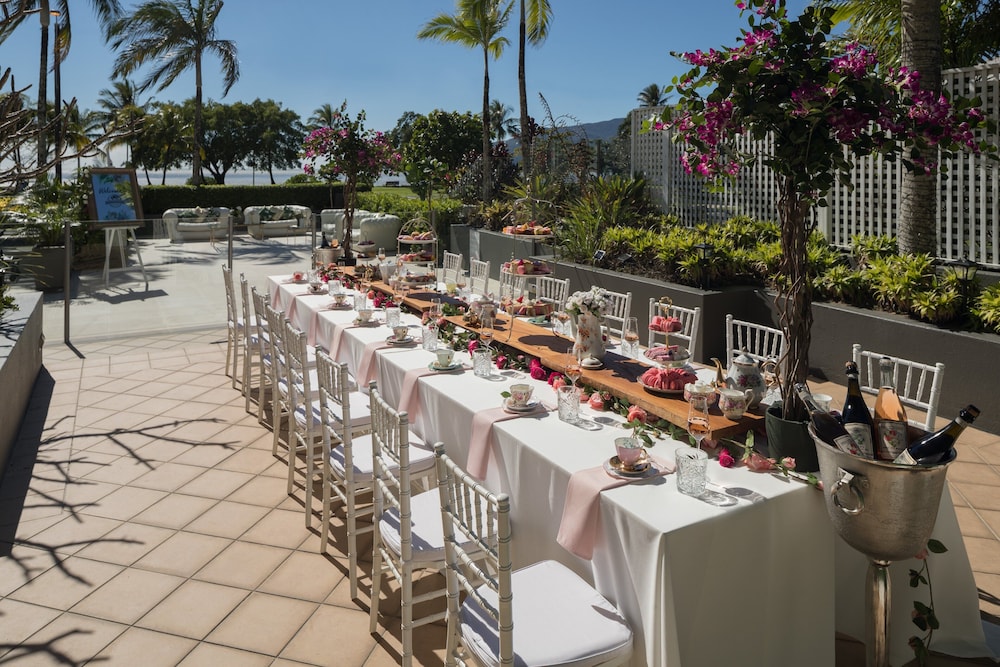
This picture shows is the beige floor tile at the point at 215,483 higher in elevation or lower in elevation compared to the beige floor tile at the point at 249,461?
lower

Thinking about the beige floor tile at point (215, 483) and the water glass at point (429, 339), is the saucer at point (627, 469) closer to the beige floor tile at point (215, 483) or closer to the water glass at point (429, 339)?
the water glass at point (429, 339)

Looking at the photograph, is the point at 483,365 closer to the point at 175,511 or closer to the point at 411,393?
the point at 411,393

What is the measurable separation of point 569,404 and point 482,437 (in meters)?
0.37

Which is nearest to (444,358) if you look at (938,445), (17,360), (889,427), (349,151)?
(889,427)

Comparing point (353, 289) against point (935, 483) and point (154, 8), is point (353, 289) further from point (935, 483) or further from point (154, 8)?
point (154, 8)

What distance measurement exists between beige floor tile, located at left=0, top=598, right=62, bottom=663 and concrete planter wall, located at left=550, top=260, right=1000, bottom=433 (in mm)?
4193

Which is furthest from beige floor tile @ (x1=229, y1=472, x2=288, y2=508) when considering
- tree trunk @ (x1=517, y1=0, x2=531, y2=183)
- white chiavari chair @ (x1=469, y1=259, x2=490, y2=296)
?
tree trunk @ (x1=517, y1=0, x2=531, y2=183)

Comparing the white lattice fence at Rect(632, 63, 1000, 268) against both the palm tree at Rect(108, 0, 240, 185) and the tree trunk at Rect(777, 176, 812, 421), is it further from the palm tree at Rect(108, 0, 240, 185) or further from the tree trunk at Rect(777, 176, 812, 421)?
the palm tree at Rect(108, 0, 240, 185)

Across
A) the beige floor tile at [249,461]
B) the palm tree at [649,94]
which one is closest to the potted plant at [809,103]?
the beige floor tile at [249,461]

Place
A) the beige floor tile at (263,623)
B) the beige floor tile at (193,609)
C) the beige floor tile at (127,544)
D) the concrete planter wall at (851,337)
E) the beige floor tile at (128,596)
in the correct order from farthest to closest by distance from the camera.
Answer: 1. the concrete planter wall at (851,337)
2. the beige floor tile at (127,544)
3. the beige floor tile at (128,596)
4. the beige floor tile at (193,609)
5. the beige floor tile at (263,623)

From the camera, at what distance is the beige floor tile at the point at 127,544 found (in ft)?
11.1

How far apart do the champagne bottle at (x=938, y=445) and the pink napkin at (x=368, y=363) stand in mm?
2841

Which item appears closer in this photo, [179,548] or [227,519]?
[179,548]

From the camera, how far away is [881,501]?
6.27 ft
